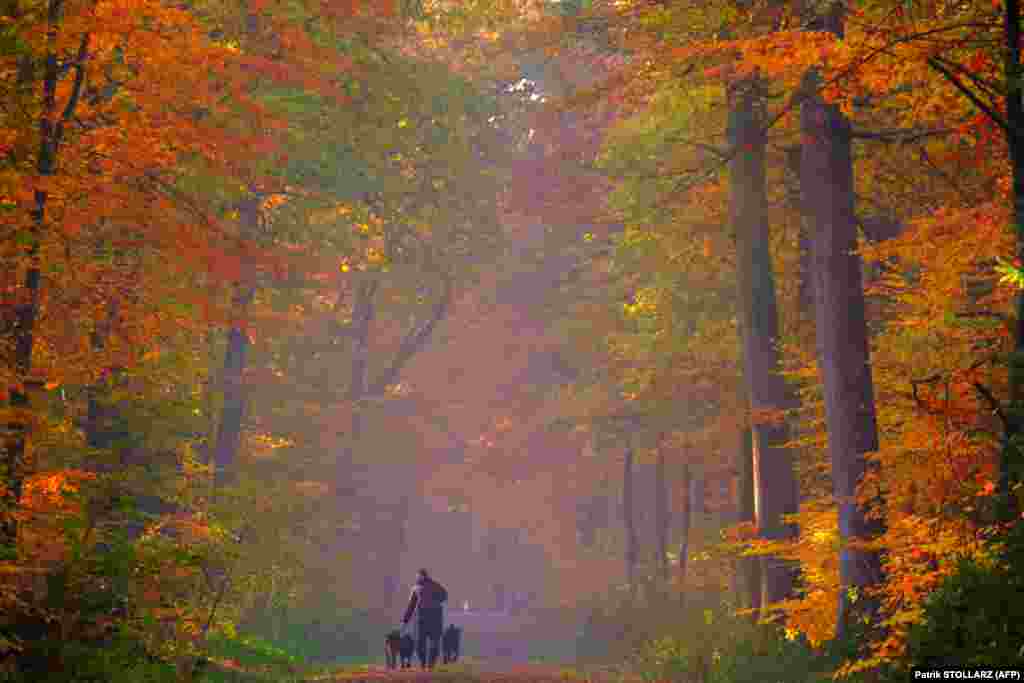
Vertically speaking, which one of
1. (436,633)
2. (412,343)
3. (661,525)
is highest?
(412,343)

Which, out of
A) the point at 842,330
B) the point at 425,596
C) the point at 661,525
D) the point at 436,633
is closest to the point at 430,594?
the point at 425,596

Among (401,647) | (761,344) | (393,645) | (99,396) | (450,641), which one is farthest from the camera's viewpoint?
(450,641)

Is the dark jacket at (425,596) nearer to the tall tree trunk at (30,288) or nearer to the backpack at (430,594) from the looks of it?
the backpack at (430,594)

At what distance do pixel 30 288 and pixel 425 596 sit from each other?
10.1m

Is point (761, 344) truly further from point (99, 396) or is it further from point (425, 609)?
point (99, 396)

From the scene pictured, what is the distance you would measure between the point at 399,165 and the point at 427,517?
152 feet

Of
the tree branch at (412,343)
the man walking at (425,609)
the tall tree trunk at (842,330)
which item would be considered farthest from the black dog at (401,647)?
the tree branch at (412,343)

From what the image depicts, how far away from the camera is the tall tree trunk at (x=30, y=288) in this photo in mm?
12102

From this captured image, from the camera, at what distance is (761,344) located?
20000 mm

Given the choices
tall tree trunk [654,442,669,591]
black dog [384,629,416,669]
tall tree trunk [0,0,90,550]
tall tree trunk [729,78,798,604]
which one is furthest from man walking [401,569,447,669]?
tall tree trunk [654,442,669,591]

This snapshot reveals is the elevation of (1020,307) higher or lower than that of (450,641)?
higher

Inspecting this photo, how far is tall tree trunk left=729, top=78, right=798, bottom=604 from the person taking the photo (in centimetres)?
1928

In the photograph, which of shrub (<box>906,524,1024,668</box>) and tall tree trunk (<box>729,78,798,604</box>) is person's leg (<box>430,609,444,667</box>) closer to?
tall tree trunk (<box>729,78,798,604</box>)

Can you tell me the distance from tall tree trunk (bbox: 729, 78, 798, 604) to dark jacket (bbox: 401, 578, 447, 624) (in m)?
5.55
